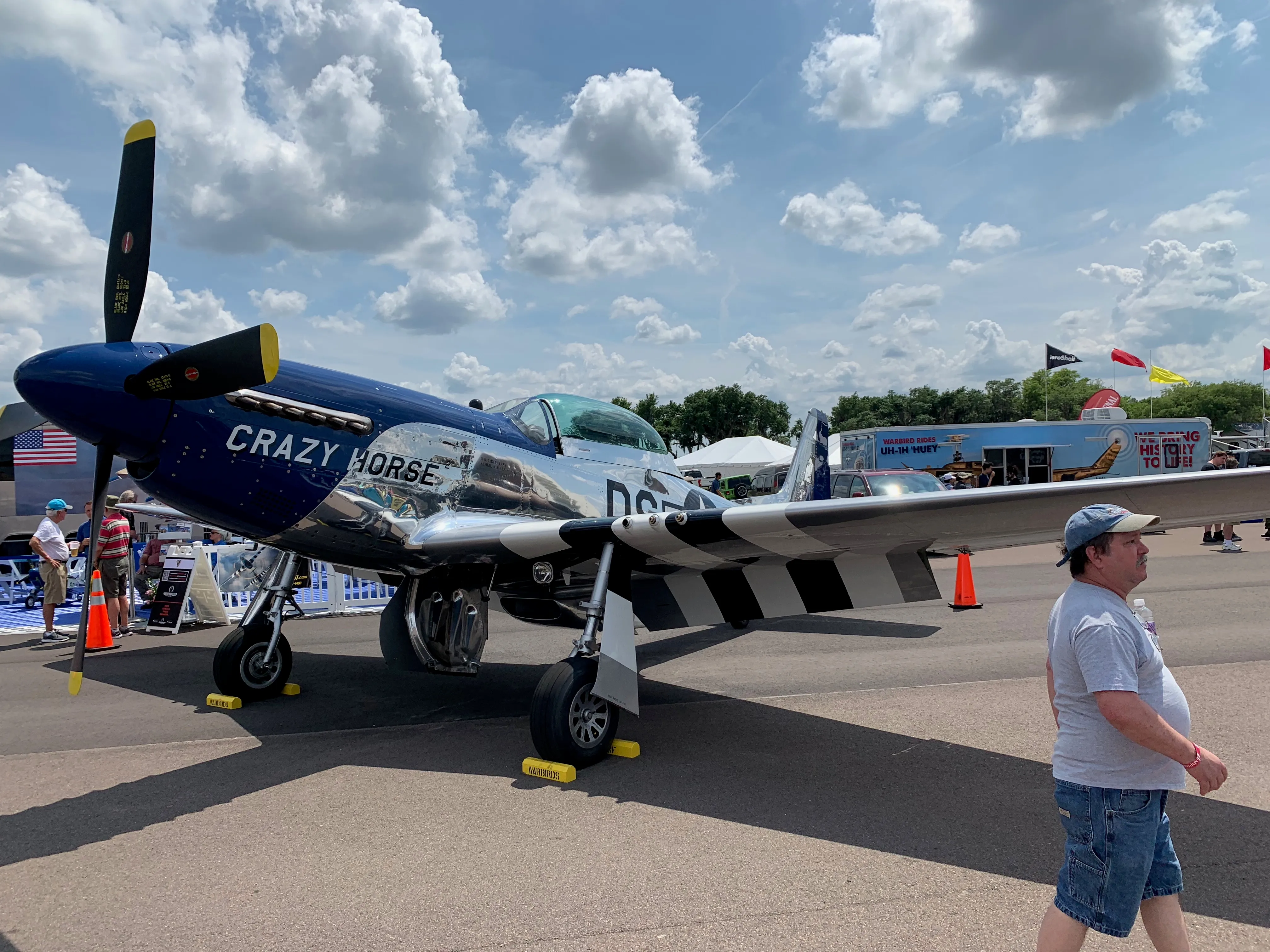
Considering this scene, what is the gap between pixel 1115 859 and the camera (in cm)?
203

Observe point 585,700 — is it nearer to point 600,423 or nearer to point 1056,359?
point 600,423

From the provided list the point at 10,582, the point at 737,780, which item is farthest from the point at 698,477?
the point at 737,780

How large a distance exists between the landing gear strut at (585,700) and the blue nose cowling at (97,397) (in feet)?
8.79

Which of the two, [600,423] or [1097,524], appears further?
[600,423]

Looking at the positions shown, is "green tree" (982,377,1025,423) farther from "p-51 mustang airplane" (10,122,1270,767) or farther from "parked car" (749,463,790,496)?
"p-51 mustang airplane" (10,122,1270,767)

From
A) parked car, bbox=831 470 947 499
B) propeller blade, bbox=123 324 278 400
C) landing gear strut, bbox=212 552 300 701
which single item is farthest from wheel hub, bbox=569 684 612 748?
parked car, bbox=831 470 947 499

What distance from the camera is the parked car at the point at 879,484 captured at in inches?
652

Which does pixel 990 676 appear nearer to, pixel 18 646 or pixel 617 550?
pixel 617 550

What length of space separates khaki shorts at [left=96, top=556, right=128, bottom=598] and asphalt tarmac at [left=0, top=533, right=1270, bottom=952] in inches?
113

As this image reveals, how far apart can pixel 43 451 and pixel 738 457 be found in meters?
26.5

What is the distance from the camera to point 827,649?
7.93m

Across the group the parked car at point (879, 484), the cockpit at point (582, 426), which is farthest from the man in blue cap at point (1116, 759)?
the parked car at point (879, 484)

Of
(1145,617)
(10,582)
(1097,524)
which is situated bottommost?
(10,582)

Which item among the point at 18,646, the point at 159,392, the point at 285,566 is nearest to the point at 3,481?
the point at 18,646
